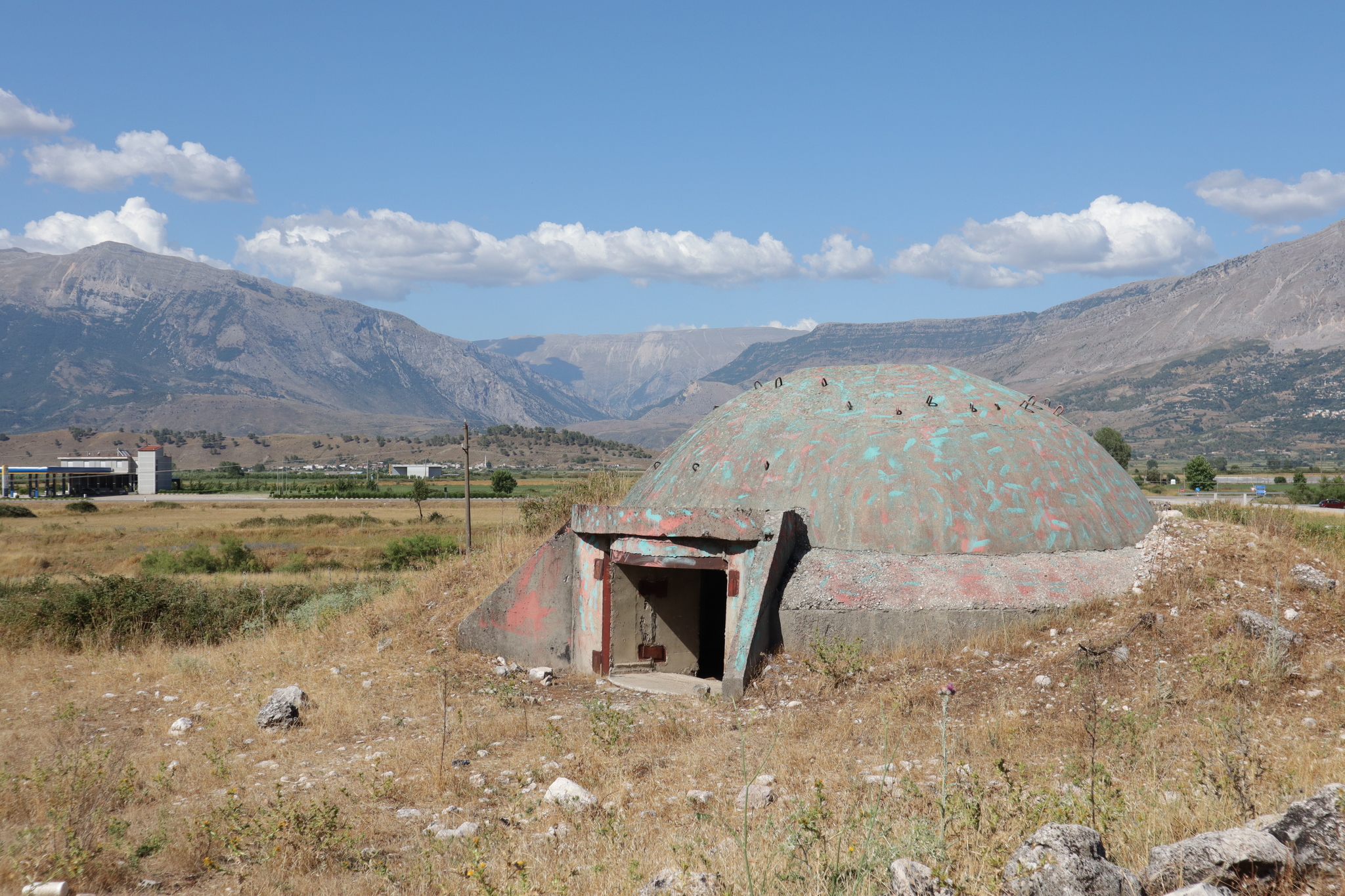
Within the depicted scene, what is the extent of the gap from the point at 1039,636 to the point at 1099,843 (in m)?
5.92

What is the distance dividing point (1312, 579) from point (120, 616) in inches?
679

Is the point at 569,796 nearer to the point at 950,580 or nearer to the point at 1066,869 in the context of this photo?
the point at 1066,869

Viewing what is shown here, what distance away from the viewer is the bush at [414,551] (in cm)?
3133

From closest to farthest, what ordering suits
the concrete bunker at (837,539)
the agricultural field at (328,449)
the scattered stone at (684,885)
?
1. the scattered stone at (684,885)
2. the concrete bunker at (837,539)
3. the agricultural field at (328,449)

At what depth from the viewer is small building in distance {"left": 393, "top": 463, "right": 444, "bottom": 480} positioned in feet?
400

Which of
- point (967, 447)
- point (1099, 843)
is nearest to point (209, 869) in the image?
point (1099, 843)

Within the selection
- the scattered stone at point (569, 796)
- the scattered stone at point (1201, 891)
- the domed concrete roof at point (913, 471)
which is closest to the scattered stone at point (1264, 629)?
the domed concrete roof at point (913, 471)

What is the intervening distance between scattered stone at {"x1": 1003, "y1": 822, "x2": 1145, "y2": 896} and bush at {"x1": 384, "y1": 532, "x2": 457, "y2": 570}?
26.9m

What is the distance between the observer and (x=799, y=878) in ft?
15.7

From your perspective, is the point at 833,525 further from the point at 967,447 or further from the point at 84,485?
the point at 84,485

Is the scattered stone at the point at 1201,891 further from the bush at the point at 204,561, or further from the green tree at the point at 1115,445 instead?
the green tree at the point at 1115,445

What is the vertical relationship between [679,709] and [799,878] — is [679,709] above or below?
below

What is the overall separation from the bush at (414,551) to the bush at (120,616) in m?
13.2

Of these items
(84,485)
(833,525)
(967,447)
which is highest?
(967,447)
